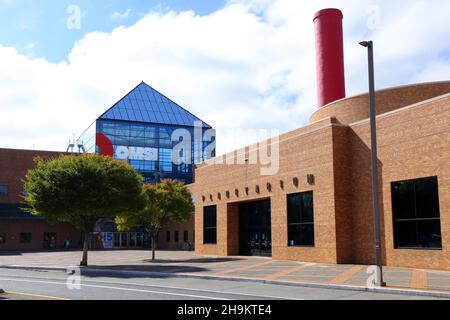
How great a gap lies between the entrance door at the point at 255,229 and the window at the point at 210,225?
290 cm

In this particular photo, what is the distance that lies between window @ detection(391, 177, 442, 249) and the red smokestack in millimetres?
12113

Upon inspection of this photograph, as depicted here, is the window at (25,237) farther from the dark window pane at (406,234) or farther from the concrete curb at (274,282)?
the dark window pane at (406,234)

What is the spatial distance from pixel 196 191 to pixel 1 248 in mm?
27989

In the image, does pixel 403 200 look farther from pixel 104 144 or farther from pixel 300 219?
pixel 104 144

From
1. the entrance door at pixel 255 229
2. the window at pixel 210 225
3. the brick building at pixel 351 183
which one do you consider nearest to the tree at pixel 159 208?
the window at pixel 210 225

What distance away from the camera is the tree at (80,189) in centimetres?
2897

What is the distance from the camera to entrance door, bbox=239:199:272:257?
33844 mm

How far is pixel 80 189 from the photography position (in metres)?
29.1

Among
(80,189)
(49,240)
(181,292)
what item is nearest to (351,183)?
(181,292)

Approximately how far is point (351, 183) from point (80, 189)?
15250mm

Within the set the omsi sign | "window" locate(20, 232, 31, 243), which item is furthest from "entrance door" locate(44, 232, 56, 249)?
the omsi sign

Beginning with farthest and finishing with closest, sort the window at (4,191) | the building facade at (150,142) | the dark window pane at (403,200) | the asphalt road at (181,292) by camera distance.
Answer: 1. the building facade at (150,142)
2. the window at (4,191)
3. the dark window pane at (403,200)
4. the asphalt road at (181,292)

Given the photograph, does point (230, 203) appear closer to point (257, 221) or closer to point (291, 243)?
point (257, 221)
